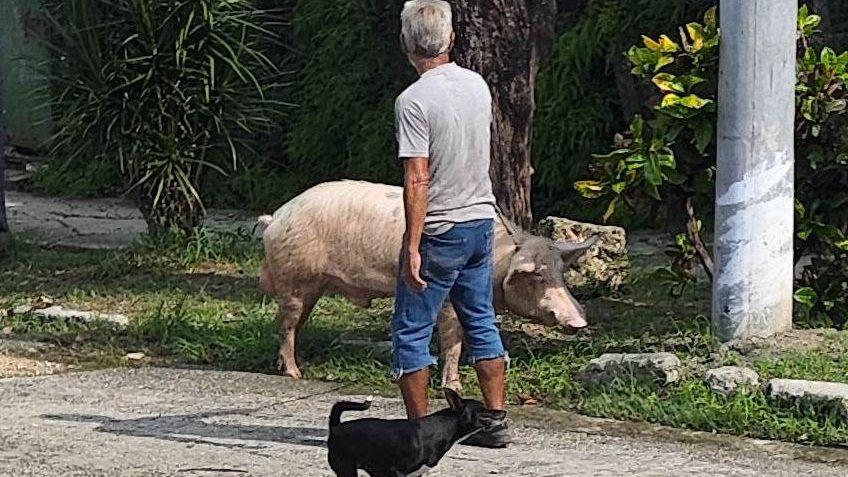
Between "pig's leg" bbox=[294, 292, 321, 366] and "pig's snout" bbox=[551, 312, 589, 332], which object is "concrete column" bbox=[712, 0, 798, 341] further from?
"pig's leg" bbox=[294, 292, 321, 366]

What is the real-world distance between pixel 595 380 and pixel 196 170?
4498 millimetres

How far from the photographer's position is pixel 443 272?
5.41m

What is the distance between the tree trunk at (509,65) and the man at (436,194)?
2.53 metres

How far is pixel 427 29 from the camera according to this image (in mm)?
5297

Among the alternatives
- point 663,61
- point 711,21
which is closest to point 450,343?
point 663,61

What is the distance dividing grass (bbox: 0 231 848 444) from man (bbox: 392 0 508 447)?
113 centimetres

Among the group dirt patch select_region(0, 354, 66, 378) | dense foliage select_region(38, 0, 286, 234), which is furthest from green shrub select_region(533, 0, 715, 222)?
dirt patch select_region(0, 354, 66, 378)

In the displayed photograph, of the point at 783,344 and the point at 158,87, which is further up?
the point at 158,87

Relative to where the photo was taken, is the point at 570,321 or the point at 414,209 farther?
the point at 570,321

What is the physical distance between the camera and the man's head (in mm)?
5277

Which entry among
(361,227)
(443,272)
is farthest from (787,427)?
(361,227)

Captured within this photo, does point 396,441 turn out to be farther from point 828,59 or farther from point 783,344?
point 828,59

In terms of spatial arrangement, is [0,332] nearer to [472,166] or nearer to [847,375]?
[472,166]

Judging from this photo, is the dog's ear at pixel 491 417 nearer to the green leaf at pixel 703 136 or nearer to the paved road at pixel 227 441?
the paved road at pixel 227 441
